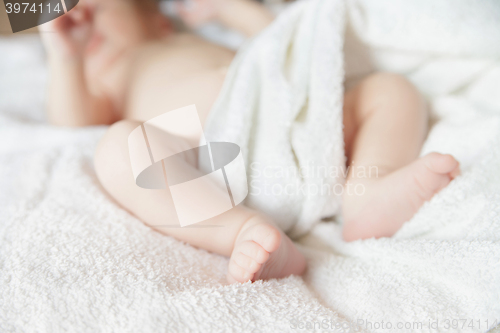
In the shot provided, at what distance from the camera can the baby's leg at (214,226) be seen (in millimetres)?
440

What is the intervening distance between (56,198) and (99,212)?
8 centimetres

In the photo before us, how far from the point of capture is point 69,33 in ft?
2.65

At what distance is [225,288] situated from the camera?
42 cm

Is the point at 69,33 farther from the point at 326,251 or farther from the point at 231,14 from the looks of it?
the point at 326,251

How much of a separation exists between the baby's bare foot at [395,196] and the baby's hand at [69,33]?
2.25 ft

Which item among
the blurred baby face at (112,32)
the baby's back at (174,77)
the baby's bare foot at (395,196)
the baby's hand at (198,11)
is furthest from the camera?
the baby's hand at (198,11)

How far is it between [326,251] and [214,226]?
0.18 metres

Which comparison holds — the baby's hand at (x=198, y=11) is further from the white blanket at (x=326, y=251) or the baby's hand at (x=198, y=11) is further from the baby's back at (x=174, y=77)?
the white blanket at (x=326, y=251)

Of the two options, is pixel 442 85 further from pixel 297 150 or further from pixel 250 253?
pixel 250 253

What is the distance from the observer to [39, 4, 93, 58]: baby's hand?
78 cm

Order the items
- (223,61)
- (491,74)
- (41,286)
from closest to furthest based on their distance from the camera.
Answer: (41,286) < (491,74) < (223,61)

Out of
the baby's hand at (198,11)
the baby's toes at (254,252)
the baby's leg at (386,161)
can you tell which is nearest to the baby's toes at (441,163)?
the baby's leg at (386,161)

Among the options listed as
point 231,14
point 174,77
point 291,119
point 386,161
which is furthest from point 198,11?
point 386,161

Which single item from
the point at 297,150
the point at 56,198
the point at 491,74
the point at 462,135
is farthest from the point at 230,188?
the point at 491,74
